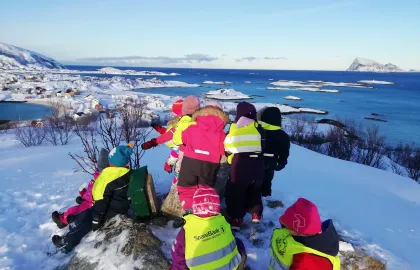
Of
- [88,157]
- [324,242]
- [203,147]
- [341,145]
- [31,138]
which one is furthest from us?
[341,145]

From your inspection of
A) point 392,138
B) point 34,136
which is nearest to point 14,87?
point 34,136

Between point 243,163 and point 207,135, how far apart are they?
57 centimetres

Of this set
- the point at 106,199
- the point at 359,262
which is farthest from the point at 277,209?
the point at 106,199

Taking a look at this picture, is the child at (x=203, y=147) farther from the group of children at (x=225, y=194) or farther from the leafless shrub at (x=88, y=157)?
the leafless shrub at (x=88, y=157)

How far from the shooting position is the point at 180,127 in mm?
4047

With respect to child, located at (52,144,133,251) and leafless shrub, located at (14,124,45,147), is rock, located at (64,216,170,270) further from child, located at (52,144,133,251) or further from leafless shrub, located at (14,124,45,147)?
leafless shrub, located at (14,124,45,147)

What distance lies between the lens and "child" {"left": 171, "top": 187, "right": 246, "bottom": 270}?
99.5 inches

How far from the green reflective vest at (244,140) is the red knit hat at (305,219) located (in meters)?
1.24

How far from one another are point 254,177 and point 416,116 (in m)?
43.8

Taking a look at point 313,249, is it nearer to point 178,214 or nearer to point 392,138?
point 178,214

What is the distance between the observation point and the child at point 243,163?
361cm

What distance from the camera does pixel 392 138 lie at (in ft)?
91.4

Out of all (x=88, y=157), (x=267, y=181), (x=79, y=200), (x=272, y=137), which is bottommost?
(x=79, y=200)

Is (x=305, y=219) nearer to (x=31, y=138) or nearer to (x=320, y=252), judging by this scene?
(x=320, y=252)
